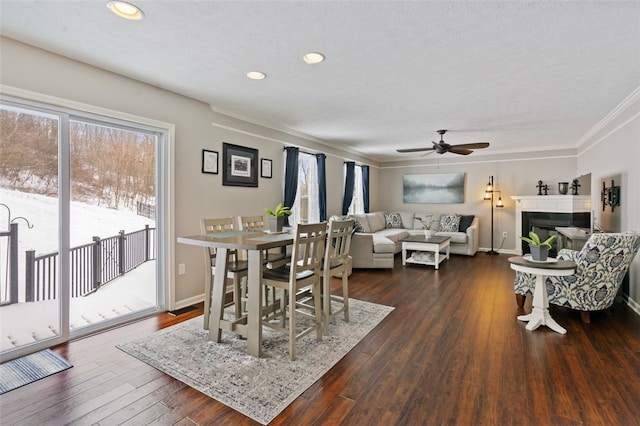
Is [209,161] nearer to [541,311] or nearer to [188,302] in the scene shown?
[188,302]

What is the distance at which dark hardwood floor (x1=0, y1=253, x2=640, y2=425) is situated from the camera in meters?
1.80

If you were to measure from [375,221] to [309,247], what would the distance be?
4.99 meters

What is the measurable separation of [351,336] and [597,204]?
473cm

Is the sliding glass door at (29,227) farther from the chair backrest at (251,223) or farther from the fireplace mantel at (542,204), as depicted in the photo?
the fireplace mantel at (542,204)

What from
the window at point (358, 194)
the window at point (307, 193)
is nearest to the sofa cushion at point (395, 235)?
the window at point (358, 194)

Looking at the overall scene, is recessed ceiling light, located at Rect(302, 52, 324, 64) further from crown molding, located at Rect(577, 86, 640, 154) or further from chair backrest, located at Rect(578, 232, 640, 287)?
crown molding, located at Rect(577, 86, 640, 154)

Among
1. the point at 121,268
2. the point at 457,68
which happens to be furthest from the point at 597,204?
the point at 121,268

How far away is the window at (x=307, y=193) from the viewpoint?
5.73m

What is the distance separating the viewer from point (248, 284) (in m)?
2.49

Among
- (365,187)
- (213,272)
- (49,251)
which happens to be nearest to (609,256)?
(213,272)

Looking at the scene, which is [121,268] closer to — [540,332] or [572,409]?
[572,409]

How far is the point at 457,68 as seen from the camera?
9.21 feet

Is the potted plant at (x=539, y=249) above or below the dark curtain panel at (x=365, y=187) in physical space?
below

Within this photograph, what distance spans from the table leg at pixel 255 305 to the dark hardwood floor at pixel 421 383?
542 millimetres
